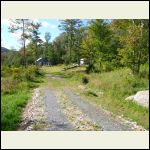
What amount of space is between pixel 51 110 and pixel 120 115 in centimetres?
282

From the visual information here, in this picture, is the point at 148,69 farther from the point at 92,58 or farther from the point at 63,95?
the point at 92,58

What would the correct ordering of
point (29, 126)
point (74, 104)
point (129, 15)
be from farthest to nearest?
point (74, 104)
point (129, 15)
point (29, 126)

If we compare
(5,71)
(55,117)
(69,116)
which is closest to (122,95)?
(69,116)

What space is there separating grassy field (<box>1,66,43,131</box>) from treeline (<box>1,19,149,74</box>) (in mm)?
1355

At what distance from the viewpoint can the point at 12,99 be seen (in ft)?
48.8

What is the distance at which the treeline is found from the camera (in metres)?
16.4

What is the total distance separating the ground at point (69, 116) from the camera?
11.5 meters

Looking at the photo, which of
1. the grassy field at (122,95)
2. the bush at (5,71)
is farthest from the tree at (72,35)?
the bush at (5,71)

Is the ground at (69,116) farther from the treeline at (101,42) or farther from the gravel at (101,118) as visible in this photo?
the treeline at (101,42)

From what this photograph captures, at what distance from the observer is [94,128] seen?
449 inches

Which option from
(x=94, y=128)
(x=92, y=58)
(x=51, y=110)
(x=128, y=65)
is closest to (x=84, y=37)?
(x=92, y=58)

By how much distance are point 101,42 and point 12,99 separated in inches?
570

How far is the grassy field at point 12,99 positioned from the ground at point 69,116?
284 millimetres

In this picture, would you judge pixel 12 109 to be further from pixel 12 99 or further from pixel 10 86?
pixel 10 86
